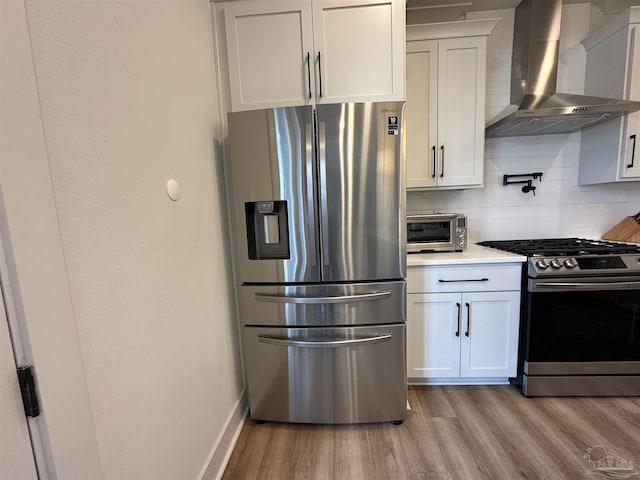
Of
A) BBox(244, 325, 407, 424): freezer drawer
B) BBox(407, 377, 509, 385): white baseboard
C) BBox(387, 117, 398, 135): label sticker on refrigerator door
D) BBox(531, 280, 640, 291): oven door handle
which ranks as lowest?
BBox(407, 377, 509, 385): white baseboard

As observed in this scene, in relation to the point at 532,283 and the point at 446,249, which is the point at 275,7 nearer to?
the point at 446,249

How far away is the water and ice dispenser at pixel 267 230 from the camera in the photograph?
1.57 m

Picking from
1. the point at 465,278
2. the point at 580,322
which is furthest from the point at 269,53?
the point at 580,322

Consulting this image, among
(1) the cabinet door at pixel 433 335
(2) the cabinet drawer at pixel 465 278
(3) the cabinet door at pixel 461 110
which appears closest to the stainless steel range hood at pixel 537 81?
(3) the cabinet door at pixel 461 110

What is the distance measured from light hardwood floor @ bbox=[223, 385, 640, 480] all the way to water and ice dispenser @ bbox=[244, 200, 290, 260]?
3.45 feet

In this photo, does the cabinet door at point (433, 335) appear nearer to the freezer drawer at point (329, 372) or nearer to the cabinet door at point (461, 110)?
the freezer drawer at point (329, 372)

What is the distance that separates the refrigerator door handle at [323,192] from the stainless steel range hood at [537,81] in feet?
4.21

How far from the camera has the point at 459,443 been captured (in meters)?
1.55

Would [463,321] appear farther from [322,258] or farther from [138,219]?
[138,219]

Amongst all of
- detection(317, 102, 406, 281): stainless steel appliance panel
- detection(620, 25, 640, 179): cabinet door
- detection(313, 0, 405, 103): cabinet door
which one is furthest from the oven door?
detection(313, 0, 405, 103): cabinet door

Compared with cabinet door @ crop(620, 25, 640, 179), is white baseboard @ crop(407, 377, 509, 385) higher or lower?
lower

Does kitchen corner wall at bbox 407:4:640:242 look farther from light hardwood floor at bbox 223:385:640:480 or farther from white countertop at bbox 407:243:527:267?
light hardwood floor at bbox 223:385:640:480

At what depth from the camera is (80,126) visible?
2.45ft

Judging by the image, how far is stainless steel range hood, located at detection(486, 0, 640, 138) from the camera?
187cm
